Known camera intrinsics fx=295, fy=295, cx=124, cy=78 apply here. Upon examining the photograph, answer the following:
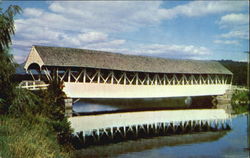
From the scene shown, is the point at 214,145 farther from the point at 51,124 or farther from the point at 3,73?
the point at 3,73

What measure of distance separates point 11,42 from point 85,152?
529 cm

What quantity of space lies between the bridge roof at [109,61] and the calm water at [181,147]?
11.4 metres

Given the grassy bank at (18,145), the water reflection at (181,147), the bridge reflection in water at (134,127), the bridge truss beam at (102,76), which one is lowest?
the water reflection at (181,147)

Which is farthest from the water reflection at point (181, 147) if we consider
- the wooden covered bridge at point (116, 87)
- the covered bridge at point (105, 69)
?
the covered bridge at point (105, 69)

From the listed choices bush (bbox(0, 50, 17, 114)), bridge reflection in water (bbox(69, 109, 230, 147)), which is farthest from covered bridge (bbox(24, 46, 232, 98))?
bush (bbox(0, 50, 17, 114))

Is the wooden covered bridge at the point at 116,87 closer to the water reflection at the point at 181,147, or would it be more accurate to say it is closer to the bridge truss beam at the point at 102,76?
the bridge truss beam at the point at 102,76

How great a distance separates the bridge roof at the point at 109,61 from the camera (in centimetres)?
2327

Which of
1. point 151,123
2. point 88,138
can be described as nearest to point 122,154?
point 88,138

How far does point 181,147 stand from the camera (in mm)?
13344

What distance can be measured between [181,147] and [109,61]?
15139 mm

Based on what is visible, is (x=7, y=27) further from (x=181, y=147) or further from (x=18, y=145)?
(x=181, y=147)

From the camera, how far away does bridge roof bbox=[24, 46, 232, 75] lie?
76.3ft

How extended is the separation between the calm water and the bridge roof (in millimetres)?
11423

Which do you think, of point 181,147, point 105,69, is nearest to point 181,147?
point 181,147
